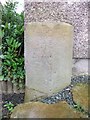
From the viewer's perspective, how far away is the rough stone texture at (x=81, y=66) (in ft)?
8.11

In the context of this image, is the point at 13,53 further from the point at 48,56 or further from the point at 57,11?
the point at 57,11

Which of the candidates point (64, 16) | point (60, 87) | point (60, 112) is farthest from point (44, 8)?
point (60, 112)

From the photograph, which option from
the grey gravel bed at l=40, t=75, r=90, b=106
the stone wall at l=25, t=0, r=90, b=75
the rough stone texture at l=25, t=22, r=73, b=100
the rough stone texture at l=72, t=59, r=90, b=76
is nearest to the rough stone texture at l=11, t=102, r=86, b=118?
the grey gravel bed at l=40, t=75, r=90, b=106

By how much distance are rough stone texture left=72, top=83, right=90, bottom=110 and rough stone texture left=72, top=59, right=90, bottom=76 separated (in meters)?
0.18

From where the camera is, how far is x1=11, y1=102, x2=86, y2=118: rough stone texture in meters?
1.97

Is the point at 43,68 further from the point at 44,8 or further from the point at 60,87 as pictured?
the point at 44,8

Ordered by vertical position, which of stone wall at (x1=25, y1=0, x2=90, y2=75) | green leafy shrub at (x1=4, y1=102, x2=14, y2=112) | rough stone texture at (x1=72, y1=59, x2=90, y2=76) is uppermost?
stone wall at (x1=25, y1=0, x2=90, y2=75)

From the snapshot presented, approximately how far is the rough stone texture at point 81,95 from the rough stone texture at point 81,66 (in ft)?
0.60

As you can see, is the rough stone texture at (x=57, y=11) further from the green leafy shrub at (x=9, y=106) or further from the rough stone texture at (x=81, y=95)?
the green leafy shrub at (x=9, y=106)

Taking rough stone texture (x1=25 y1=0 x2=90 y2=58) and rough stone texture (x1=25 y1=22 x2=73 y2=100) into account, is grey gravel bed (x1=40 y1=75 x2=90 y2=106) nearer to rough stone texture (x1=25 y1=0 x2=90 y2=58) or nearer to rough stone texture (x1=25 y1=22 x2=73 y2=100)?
rough stone texture (x1=25 y1=22 x2=73 y2=100)

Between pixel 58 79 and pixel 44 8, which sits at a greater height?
pixel 44 8

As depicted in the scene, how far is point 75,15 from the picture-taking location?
7.68 ft

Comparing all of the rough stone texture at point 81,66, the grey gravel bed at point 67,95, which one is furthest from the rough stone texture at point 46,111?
the rough stone texture at point 81,66

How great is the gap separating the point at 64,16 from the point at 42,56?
1.26 feet
